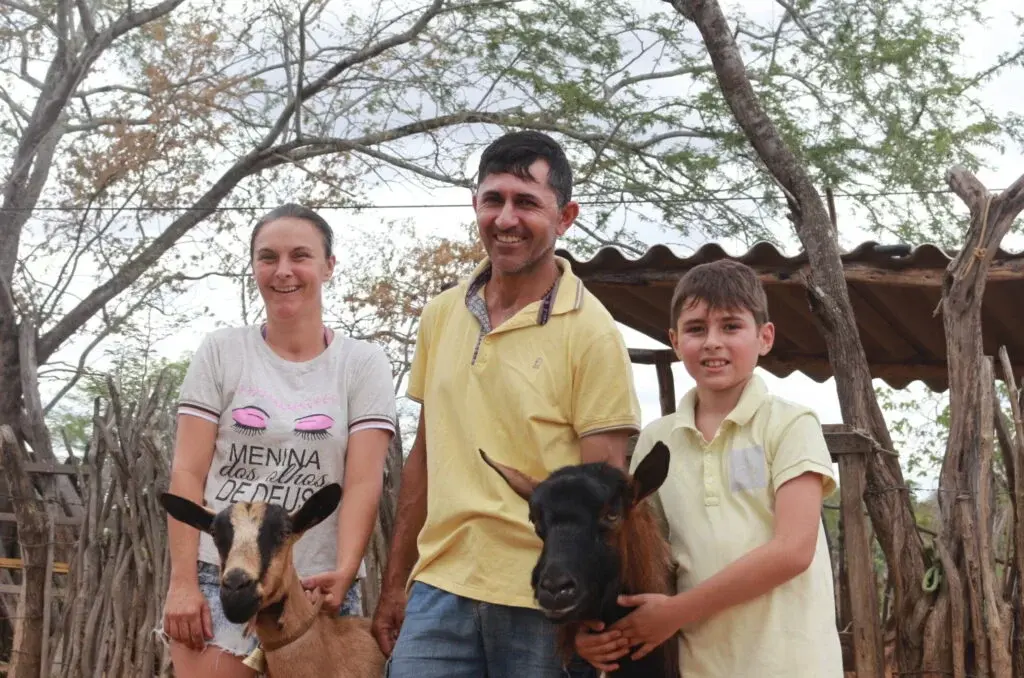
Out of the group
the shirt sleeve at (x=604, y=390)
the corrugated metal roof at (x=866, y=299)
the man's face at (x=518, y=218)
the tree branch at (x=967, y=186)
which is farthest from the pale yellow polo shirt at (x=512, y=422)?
the corrugated metal roof at (x=866, y=299)

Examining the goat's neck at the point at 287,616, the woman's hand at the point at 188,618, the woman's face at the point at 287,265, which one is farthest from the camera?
the woman's face at the point at 287,265

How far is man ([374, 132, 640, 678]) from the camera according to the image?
3207mm

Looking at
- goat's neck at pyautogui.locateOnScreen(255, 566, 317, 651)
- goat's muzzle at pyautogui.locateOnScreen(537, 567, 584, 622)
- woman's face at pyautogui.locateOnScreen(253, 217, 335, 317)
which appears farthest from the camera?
woman's face at pyautogui.locateOnScreen(253, 217, 335, 317)

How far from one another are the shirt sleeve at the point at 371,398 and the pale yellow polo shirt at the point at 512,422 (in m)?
0.39

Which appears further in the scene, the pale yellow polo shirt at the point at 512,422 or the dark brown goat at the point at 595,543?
the pale yellow polo shirt at the point at 512,422

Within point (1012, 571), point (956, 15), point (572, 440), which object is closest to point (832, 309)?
point (1012, 571)

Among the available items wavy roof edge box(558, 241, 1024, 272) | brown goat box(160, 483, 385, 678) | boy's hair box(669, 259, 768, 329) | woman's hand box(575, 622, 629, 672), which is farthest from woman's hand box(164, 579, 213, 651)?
wavy roof edge box(558, 241, 1024, 272)

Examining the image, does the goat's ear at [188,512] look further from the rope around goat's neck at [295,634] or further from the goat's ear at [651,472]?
the goat's ear at [651,472]

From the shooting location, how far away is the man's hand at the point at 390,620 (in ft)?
12.0

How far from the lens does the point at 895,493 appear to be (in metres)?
5.68

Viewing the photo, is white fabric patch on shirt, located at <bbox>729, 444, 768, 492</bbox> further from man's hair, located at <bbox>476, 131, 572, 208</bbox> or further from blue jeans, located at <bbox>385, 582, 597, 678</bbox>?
man's hair, located at <bbox>476, 131, 572, 208</bbox>

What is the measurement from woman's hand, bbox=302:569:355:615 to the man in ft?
0.95

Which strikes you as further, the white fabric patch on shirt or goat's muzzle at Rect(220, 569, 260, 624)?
goat's muzzle at Rect(220, 569, 260, 624)

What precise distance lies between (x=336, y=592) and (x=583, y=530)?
103 cm
